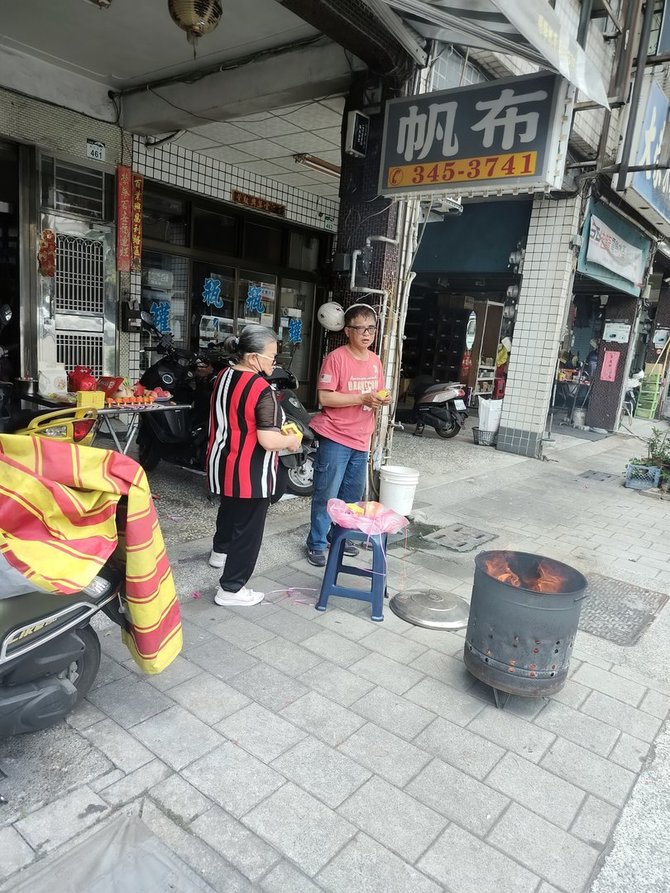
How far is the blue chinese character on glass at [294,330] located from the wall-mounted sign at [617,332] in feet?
20.6

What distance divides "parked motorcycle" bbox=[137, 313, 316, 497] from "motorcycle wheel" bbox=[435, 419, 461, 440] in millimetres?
4338

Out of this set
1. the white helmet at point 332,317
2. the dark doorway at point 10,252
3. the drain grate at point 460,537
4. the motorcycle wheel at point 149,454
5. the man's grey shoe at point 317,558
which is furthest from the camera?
the dark doorway at point 10,252

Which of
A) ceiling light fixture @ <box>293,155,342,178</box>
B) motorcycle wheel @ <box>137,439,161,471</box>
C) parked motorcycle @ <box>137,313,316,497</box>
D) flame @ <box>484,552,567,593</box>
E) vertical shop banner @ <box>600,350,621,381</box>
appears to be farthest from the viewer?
vertical shop banner @ <box>600,350,621,381</box>

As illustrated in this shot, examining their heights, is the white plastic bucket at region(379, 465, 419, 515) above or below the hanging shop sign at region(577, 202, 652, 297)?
below

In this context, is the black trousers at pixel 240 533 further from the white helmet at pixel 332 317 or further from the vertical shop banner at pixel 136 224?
the vertical shop banner at pixel 136 224

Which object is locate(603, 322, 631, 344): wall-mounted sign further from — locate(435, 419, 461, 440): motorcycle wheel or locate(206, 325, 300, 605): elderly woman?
locate(206, 325, 300, 605): elderly woman

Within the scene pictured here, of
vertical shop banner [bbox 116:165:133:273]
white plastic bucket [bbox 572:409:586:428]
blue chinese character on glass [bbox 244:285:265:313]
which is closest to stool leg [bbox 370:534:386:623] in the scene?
vertical shop banner [bbox 116:165:133:273]

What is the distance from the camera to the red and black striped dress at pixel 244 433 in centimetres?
330

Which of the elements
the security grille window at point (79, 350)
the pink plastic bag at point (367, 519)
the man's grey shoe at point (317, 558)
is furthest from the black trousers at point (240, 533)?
the security grille window at point (79, 350)

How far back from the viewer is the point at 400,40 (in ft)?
14.8

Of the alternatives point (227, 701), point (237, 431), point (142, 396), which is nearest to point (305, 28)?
point (142, 396)

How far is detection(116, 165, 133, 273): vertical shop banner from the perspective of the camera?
7.48 metres

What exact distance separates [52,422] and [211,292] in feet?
20.0

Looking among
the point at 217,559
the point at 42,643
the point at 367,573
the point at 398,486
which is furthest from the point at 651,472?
the point at 42,643
